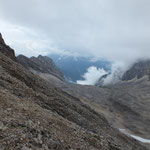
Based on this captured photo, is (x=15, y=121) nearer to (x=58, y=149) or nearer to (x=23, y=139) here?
(x=23, y=139)

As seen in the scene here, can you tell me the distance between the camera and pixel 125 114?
11056cm

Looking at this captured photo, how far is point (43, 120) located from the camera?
50.5 ft

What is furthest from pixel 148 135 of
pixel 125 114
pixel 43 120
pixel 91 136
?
pixel 43 120

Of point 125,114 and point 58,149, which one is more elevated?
point 125,114

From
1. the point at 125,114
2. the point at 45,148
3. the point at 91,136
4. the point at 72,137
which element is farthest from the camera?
the point at 125,114

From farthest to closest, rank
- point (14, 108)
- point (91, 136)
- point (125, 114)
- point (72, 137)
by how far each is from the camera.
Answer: point (125, 114) < point (91, 136) < point (72, 137) < point (14, 108)

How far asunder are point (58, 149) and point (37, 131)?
6.01 feet

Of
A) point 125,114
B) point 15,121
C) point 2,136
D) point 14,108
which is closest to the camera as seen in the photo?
point 2,136

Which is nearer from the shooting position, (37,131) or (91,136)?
(37,131)


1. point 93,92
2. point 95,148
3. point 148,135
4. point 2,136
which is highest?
point 93,92

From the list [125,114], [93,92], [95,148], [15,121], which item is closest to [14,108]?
[15,121]

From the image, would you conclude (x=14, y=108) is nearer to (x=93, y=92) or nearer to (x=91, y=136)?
(x=91, y=136)

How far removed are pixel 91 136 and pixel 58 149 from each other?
6563 mm

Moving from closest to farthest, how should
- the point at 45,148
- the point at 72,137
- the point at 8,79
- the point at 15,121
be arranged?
the point at 45,148 < the point at 15,121 < the point at 72,137 < the point at 8,79
